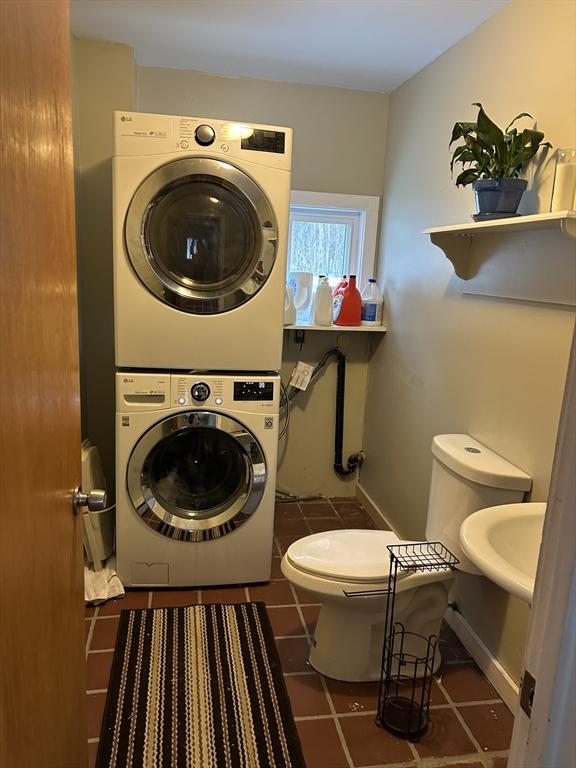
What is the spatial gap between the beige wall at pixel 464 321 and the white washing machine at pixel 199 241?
689 mm

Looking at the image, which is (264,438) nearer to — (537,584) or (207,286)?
(207,286)

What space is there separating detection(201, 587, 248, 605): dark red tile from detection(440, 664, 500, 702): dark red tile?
82 cm

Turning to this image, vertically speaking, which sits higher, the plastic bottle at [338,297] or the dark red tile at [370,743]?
the plastic bottle at [338,297]

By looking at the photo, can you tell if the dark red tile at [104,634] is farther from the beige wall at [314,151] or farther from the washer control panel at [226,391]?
the beige wall at [314,151]

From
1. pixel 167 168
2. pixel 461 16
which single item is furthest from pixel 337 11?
pixel 167 168

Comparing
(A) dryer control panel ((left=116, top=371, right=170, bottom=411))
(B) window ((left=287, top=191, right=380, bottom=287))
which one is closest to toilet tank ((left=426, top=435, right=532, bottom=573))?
(A) dryer control panel ((left=116, top=371, right=170, bottom=411))

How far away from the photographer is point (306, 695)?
179 cm

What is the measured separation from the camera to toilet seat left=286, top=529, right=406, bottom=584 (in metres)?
1.71

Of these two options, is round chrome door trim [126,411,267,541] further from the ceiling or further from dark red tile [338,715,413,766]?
the ceiling

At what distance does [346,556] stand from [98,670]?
90cm

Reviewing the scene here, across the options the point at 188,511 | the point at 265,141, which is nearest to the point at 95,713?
the point at 188,511

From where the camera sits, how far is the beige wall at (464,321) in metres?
1.66

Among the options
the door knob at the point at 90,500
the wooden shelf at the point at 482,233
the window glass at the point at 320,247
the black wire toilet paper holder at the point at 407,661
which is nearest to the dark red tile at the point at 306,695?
the black wire toilet paper holder at the point at 407,661

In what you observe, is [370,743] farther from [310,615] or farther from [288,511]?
[288,511]
